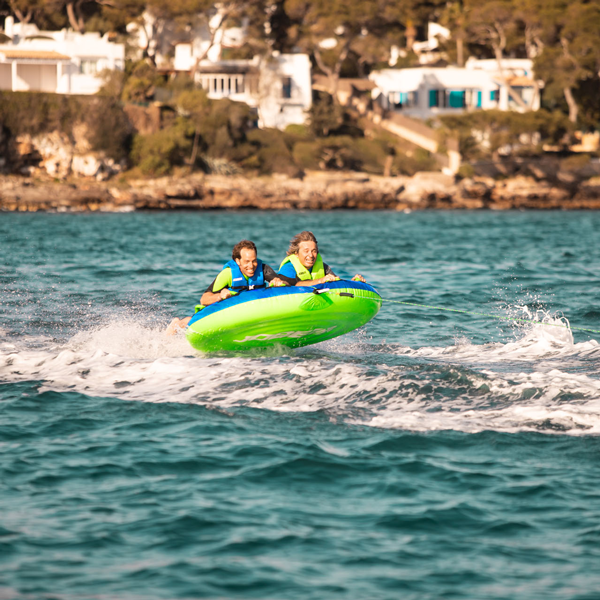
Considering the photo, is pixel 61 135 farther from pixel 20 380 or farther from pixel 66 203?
pixel 20 380

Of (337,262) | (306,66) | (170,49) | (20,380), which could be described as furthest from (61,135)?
(20,380)

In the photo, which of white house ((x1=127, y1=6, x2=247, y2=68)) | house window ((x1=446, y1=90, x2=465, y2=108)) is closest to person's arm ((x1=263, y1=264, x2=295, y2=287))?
white house ((x1=127, y1=6, x2=247, y2=68))

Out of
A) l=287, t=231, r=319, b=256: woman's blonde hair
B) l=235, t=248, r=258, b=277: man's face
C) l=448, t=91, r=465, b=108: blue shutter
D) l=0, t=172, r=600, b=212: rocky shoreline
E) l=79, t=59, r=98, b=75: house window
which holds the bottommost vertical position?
l=235, t=248, r=258, b=277: man's face

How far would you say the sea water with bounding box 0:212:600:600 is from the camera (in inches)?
229

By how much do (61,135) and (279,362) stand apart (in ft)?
180

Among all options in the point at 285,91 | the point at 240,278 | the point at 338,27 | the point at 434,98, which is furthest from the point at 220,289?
the point at 434,98

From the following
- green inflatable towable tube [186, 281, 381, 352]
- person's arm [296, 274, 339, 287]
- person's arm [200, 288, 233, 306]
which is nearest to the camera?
green inflatable towable tube [186, 281, 381, 352]

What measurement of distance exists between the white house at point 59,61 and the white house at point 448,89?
2286 cm

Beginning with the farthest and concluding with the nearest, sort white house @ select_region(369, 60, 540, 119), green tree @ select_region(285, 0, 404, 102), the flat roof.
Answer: white house @ select_region(369, 60, 540, 119) → green tree @ select_region(285, 0, 404, 102) → the flat roof

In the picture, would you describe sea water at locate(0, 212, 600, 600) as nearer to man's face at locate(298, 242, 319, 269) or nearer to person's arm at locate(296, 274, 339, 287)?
person's arm at locate(296, 274, 339, 287)

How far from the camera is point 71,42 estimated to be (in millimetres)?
65812

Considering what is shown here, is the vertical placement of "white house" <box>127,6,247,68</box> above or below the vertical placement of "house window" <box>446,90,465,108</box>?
above

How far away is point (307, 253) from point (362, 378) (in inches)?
84.0

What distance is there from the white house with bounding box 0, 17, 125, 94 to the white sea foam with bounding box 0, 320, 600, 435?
5775 centimetres
